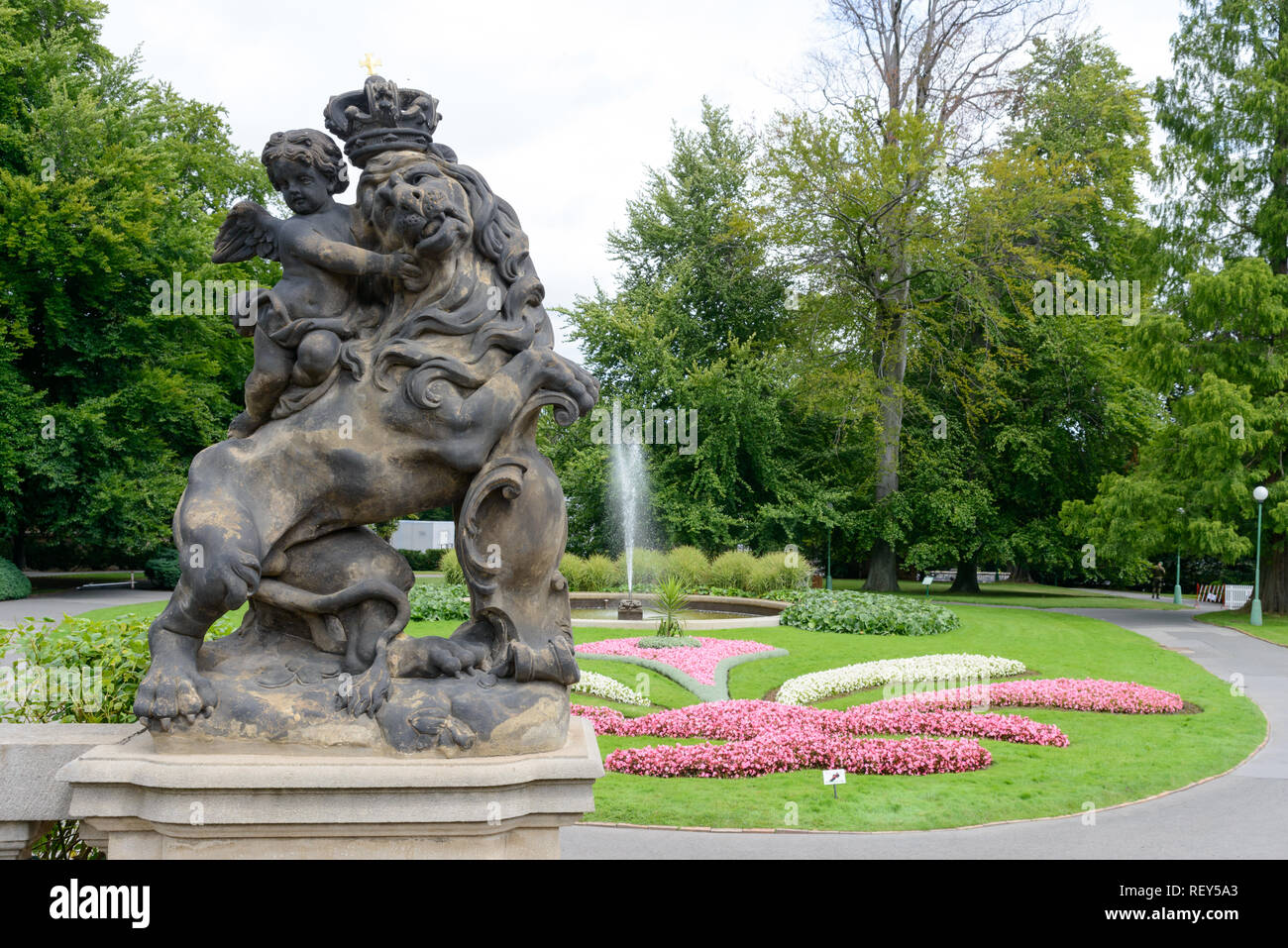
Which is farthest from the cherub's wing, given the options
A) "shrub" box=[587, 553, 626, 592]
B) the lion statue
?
"shrub" box=[587, 553, 626, 592]

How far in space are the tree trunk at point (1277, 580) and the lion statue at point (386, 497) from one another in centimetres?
2395

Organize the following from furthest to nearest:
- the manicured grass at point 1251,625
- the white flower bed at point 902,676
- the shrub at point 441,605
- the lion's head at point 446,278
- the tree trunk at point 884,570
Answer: the tree trunk at point 884,570, the manicured grass at point 1251,625, the shrub at point 441,605, the white flower bed at point 902,676, the lion's head at point 446,278

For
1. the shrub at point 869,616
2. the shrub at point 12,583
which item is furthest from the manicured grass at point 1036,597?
the shrub at point 12,583

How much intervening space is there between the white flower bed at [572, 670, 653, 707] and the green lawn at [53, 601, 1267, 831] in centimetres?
16

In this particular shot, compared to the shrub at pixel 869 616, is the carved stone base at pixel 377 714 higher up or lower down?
higher up

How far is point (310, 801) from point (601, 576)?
19.9 meters

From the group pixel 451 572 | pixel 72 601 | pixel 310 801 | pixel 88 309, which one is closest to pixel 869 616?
pixel 451 572

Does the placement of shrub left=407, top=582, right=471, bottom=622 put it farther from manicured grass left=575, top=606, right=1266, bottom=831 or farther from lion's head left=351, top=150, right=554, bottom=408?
lion's head left=351, top=150, right=554, bottom=408

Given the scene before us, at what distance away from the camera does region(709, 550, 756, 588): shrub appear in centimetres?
2284

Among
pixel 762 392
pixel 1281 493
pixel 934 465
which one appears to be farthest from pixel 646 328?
pixel 1281 493

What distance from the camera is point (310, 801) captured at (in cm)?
325

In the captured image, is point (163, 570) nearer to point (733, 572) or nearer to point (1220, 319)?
point (733, 572)

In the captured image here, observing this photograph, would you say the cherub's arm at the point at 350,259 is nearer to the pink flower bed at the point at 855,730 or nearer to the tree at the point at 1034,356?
the pink flower bed at the point at 855,730

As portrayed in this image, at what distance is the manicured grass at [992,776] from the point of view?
269 inches
